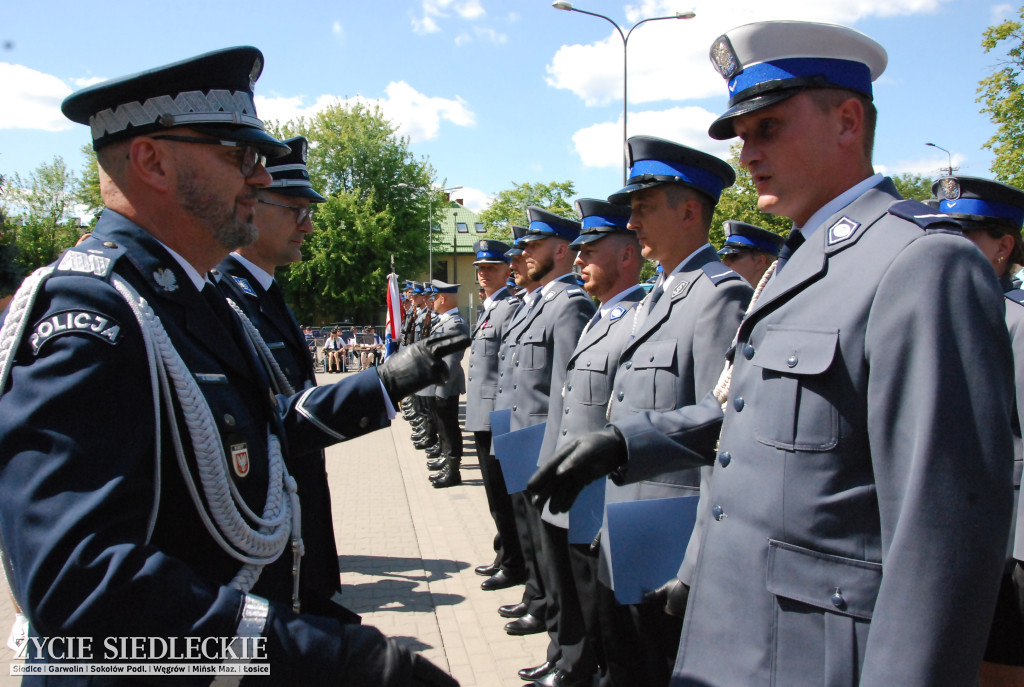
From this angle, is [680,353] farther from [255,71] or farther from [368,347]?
[368,347]

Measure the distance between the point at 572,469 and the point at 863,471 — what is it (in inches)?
30.6

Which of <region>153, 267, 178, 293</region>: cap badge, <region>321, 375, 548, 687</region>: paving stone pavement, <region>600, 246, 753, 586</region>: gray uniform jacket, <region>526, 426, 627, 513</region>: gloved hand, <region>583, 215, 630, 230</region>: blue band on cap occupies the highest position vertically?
<region>583, 215, 630, 230</region>: blue band on cap

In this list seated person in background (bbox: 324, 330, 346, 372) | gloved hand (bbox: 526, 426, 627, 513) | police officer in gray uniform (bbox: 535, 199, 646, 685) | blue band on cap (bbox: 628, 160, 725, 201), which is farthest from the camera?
seated person in background (bbox: 324, 330, 346, 372)

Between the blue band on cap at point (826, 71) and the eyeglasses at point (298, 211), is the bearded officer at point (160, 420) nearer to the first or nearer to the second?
the blue band on cap at point (826, 71)

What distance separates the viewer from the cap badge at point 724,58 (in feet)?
6.34

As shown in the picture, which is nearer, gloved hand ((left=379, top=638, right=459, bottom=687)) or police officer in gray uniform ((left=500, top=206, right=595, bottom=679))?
gloved hand ((left=379, top=638, right=459, bottom=687))

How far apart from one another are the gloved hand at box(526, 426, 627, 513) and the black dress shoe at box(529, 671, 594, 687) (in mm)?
2229

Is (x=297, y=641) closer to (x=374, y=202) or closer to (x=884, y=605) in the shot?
(x=884, y=605)

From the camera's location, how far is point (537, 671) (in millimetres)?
4016

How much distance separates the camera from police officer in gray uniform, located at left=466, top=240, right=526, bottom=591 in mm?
5656

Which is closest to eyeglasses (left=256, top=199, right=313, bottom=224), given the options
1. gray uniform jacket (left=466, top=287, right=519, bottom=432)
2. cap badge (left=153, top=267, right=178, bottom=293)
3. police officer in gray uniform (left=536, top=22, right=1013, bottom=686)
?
cap badge (left=153, top=267, right=178, bottom=293)

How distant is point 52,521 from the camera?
122 centimetres

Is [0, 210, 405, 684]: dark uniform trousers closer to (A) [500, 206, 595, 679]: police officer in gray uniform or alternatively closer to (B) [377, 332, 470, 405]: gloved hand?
(B) [377, 332, 470, 405]: gloved hand

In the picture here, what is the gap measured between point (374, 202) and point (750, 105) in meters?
44.8
